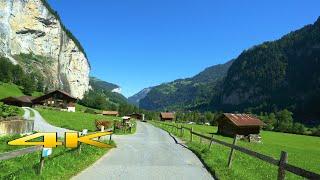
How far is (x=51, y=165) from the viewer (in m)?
15.5

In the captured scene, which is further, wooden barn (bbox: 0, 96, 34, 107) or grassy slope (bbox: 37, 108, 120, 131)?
wooden barn (bbox: 0, 96, 34, 107)

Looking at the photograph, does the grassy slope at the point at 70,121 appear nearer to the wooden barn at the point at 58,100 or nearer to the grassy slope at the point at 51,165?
the grassy slope at the point at 51,165

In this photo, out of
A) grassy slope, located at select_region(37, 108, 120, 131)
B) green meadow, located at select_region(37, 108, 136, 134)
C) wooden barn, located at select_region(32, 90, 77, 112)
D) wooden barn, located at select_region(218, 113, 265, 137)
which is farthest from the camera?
wooden barn, located at select_region(32, 90, 77, 112)

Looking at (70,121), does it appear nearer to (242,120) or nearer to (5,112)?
(5,112)

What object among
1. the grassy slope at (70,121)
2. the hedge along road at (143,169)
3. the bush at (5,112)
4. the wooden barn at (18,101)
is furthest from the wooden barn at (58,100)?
the hedge along road at (143,169)

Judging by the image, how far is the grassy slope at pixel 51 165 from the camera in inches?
534

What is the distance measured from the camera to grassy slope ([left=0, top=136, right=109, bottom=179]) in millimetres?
13569

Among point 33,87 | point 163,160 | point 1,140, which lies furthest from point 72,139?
point 33,87

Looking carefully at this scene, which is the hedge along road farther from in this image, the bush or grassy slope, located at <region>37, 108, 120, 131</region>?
grassy slope, located at <region>37, 108, 120, 131</region>

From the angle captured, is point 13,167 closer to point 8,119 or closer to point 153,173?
point 153,173

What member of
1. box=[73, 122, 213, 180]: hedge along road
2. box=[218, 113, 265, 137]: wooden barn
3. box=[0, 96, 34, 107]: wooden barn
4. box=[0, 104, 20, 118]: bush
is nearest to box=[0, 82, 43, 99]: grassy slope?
box=[0, 96, 34, 107]: wooden barn

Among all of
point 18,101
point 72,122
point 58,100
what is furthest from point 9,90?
point 72,122

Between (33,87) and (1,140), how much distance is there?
166978 mm

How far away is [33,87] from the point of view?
185125 mm
